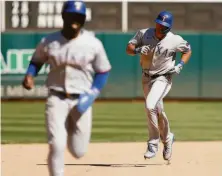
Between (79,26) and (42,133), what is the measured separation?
7.16m

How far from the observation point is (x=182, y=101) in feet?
68.3

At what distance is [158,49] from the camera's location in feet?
29.1

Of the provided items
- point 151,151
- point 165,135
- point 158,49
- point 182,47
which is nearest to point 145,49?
point 158,49

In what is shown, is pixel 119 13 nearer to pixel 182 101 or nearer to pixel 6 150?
pixel 182 101

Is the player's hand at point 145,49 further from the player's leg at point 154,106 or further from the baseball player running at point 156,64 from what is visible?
the player's leg at point 154,106

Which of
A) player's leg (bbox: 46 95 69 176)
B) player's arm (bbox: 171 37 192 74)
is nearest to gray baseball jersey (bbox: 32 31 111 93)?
player's leg (bbox: 46 95 69 176)

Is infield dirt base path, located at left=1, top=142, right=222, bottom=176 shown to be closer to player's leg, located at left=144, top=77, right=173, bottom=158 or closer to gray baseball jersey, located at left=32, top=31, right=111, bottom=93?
player's leg, located at left=144, top=77, right=173, bottom=158

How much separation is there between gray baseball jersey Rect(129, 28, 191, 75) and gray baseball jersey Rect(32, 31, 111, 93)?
9.13ft

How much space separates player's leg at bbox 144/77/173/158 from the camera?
28.9 ft

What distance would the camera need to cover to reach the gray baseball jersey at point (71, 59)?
6031mm

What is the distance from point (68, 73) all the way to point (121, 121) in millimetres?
9039

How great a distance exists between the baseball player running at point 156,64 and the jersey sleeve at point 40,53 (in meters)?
2.74

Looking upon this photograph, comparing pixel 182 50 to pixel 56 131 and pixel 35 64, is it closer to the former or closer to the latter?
pixel 35 64

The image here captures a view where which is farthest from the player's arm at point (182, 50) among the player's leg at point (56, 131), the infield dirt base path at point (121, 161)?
the player's leg at point (56, 131)
